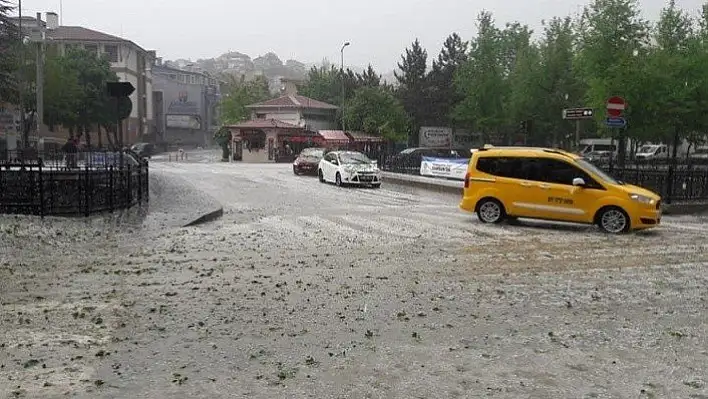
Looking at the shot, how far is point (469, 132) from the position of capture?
6094 centimetres

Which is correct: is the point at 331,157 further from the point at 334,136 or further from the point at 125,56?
the point at 125,56

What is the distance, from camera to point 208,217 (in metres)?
15.6

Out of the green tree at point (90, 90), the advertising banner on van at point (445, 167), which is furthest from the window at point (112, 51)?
the advertising banner on van at point (445, 167)

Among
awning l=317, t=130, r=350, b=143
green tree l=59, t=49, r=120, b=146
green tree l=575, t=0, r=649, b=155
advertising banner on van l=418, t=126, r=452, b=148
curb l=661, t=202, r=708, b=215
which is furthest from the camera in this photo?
awning l=317, t=130, r=350, b=143

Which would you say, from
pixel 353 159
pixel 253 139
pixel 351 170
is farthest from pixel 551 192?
pixel 253 139

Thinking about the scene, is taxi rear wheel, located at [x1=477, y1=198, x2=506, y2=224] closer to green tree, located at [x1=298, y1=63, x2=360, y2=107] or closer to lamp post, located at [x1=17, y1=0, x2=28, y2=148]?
lamp post, located at [x1=17, y1=0, x2=28, y2=148]

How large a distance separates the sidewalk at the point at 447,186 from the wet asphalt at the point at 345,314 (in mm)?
7423

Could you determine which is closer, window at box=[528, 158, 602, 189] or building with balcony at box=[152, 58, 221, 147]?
window at box=[528, 158, 602, 189]

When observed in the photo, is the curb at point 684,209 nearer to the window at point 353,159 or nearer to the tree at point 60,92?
the window at point 353,159

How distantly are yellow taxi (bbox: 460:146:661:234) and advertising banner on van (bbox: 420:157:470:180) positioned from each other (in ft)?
47.6

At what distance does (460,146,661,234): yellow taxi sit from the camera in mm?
14266

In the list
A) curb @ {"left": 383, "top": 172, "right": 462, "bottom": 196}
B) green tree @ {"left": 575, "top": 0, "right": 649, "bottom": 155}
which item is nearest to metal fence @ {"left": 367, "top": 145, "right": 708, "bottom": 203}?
green tree @ {"left": 575, "top": 0, "right": 649, "bottom": 155}

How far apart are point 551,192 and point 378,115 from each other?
51.1 metres

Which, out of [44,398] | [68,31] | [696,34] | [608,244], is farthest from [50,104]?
[44,398]
